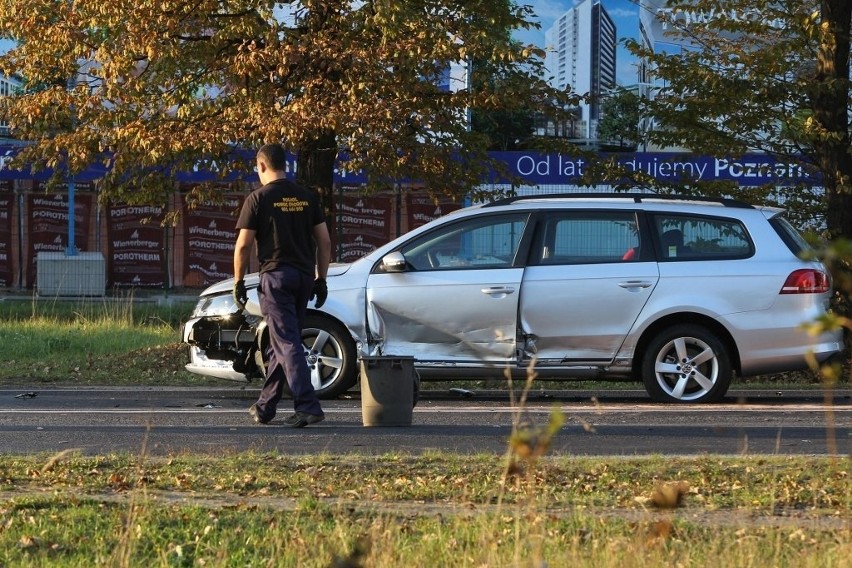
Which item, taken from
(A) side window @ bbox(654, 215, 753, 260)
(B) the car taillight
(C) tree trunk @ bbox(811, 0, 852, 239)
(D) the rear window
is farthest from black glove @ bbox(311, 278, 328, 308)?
(C) tree trunk @ bbox(811, 0, 852, 239)

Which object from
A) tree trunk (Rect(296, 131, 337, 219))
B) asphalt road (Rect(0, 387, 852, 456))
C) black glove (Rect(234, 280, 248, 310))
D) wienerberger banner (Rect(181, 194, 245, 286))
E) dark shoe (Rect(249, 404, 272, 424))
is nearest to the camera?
asphalt road (Rect(0, 387, 852, 456))

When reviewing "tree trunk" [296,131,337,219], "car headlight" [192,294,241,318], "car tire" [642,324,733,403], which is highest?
"tree trunk" [296,131,337,219]

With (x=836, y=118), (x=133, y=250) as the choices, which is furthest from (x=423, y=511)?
(x=133, y=250)

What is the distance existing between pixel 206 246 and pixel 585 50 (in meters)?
18.1

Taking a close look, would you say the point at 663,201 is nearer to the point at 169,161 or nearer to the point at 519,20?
the point at 519,20

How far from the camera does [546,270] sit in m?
10.5

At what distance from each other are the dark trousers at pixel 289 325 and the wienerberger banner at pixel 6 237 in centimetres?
2031

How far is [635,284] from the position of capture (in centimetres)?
1044

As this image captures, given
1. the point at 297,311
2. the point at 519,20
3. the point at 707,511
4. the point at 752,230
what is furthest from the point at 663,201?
the point at 707,511

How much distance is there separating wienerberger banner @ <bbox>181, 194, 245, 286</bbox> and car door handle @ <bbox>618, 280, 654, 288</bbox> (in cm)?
1788

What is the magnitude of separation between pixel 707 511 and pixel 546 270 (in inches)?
204

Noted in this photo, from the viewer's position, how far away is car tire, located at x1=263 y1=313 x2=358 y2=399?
Result: 10492 millimetres

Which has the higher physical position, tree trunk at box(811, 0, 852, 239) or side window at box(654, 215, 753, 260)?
tree trunk at box(811, 0, 852, 239)

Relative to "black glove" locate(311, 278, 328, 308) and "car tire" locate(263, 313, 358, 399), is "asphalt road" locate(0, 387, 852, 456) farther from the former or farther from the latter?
"black glove" locate(311, 278, 328, 308)
